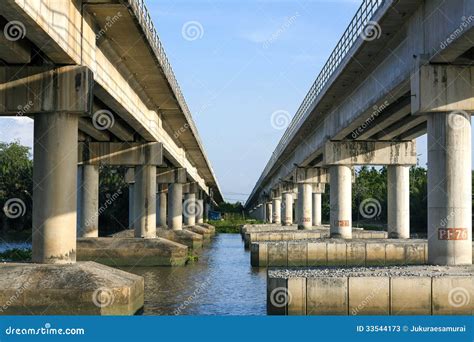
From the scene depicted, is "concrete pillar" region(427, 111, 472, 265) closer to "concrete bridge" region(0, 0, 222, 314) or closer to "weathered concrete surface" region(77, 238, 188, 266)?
"concrete bridge" region(0, 0, 222, 314)

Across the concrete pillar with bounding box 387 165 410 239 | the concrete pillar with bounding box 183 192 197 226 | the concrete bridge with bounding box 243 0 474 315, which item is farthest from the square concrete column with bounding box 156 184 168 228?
the concrete bridge with bounding box 243 0 474 315

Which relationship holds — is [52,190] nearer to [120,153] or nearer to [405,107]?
[405,107]

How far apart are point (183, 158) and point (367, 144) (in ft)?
79.6

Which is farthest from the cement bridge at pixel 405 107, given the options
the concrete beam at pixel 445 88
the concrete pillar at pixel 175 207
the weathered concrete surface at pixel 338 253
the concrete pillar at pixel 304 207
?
the concrete pillar at pixel 175 207

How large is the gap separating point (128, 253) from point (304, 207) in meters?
34.5

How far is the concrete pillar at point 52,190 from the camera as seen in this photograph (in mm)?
23125

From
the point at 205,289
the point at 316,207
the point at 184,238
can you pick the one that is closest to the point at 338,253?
the point at 205,289

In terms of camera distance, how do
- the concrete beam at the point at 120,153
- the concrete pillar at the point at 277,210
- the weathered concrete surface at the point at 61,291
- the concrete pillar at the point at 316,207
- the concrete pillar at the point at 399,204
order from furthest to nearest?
the concrete pillar at the point at 277,210 < the concrete pillar at the point at 316,207 < the concrete pillar at the point at 399,204 < the concrete beam at the point at 120,153 < the weathered concrete surface at the point at 61,291

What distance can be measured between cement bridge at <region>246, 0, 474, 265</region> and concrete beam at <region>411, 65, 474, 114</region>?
0.11ft

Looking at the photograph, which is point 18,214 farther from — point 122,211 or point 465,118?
point 465,118

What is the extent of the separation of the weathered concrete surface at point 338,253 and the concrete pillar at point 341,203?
21.4 ft

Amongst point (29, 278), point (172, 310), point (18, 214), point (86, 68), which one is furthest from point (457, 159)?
point (18, 214)

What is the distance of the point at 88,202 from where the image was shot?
47156mm

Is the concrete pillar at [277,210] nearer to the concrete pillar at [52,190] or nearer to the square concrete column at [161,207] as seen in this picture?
the square concrete column at [161,207]
